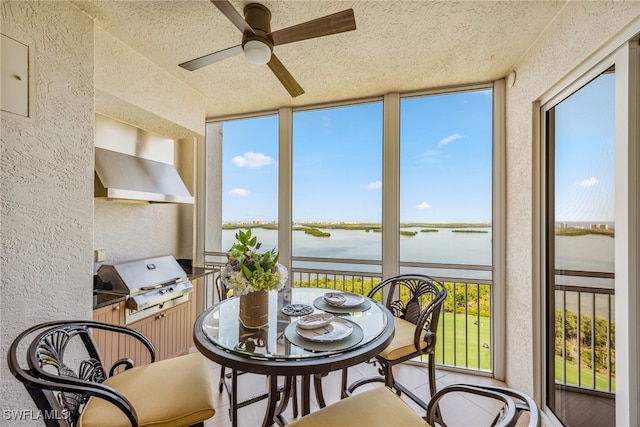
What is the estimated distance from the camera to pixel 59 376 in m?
1.03

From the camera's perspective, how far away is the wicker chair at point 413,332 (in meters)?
1.80

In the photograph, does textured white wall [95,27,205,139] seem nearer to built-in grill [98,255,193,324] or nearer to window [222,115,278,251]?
window [222,115,278,251]

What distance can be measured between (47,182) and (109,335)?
1.14 meters

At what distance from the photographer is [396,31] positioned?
184cm

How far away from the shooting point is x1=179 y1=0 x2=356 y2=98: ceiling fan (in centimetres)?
138

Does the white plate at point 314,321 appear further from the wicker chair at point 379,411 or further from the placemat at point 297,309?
the wicker chair at point 379,411

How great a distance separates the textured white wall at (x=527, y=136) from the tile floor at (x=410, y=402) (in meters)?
0.40

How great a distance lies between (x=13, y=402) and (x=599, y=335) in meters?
3.12

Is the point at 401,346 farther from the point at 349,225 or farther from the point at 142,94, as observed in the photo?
the point at 142,94

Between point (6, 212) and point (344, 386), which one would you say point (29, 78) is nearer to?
point (6, 212)

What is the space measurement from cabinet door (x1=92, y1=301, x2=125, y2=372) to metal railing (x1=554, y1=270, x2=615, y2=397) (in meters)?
3.03

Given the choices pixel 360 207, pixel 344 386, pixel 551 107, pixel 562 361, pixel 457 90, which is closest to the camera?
pixel 562 361

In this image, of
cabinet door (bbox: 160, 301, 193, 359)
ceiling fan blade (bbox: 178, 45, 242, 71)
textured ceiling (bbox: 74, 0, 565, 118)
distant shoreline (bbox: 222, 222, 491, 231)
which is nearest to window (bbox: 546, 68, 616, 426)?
textured ceiling (bbox: 74, 0, 565, 118)

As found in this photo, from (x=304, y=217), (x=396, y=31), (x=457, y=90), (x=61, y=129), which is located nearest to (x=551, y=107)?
(x=457, y=90)
